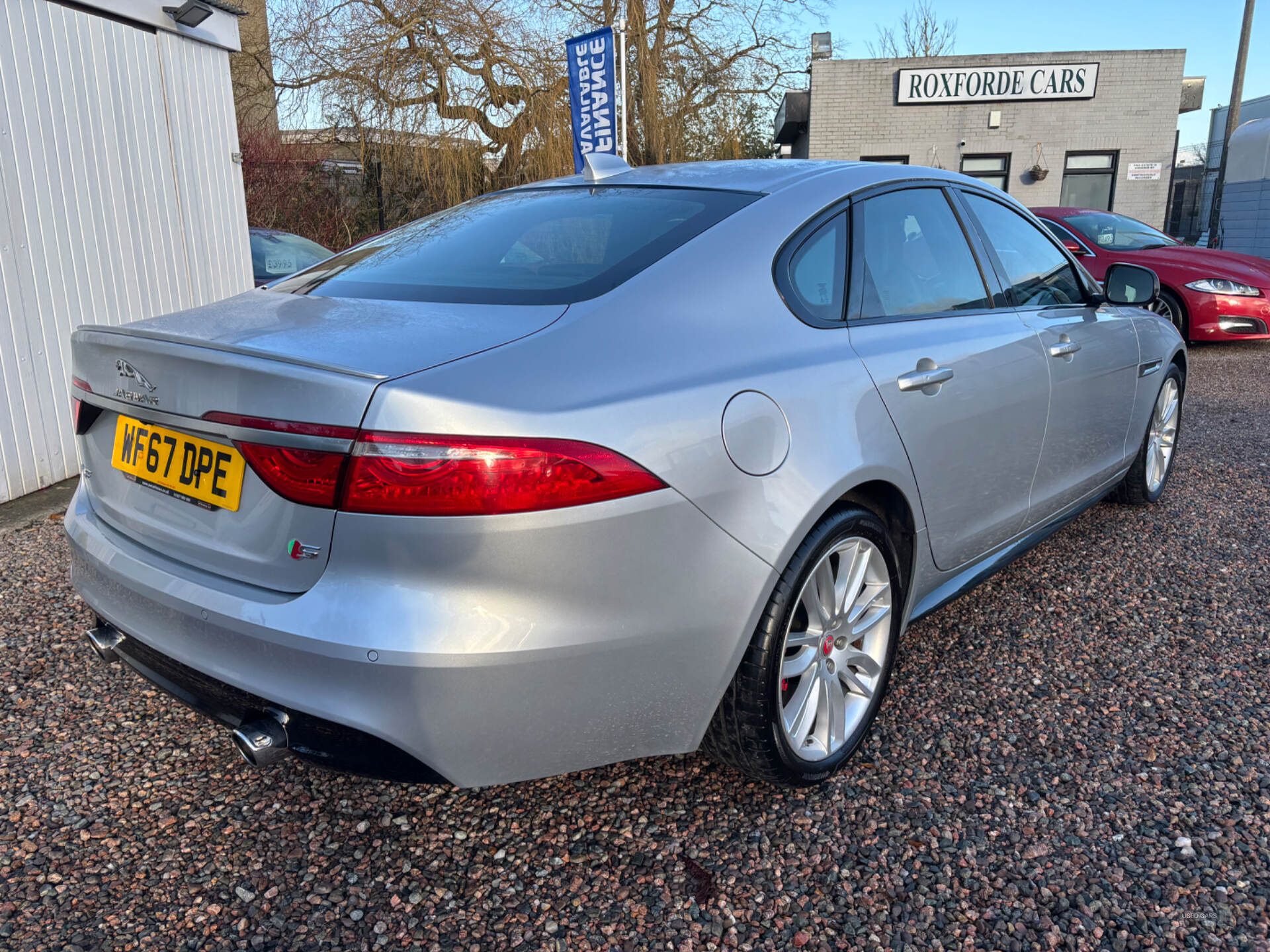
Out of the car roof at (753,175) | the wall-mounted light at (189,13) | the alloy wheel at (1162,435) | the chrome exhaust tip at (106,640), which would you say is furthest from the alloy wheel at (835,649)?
the wall-mounted light at (189,13)

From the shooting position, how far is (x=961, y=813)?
2.15 meters

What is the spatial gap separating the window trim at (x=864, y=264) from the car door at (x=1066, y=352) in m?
0.10

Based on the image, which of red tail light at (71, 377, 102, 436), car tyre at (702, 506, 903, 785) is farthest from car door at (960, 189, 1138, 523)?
red tail light at (71, 377, 102, 436)

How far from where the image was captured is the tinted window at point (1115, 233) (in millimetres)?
10070

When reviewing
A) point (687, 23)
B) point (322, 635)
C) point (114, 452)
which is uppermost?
point (687, 23)

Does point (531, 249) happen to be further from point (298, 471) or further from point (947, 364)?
point (947, 364)

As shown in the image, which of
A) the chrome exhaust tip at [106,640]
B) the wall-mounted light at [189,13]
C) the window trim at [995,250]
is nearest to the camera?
the chrome exhaust tip at [106,640]

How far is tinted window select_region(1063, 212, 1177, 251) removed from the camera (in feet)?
33.0

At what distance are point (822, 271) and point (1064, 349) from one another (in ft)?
4.12

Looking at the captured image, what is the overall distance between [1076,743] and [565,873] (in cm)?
140

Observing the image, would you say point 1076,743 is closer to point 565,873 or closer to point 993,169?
point 565,873

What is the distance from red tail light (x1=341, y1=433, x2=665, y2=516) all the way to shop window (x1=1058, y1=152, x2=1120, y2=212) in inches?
797

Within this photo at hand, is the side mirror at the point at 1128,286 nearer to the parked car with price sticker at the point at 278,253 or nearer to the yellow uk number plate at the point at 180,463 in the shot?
the yellow uk number plate at the point at 180,463

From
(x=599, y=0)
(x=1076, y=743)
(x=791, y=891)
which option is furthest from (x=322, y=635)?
(x=599, y=0)
